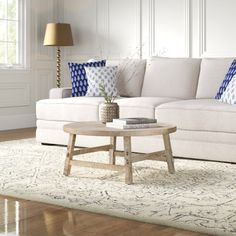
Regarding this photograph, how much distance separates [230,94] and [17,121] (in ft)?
11.0

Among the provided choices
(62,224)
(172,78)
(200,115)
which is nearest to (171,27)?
(172,78)

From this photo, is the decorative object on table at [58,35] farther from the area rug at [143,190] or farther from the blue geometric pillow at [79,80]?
the area rug at [143,190]

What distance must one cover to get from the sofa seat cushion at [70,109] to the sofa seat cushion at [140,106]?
0.28 metres

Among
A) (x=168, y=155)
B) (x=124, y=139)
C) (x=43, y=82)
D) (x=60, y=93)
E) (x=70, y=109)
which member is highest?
(x=43, y=82)

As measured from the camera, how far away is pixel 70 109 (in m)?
5.07

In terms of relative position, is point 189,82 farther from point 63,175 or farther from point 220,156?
point 63,175

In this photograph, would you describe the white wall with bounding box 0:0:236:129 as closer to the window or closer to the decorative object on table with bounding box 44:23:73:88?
the window

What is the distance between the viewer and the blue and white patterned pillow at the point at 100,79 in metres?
5.36

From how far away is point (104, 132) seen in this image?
342 centimetres

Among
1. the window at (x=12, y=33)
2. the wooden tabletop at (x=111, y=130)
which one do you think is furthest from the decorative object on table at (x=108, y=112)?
the window at (x=12, y=33)

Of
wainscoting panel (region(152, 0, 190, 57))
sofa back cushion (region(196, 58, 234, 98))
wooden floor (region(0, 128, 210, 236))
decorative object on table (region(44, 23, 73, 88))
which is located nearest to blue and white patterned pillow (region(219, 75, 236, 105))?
sofa back cushion (region(196, 58, 234, 98))

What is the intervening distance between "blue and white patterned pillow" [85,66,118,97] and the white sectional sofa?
177 mm

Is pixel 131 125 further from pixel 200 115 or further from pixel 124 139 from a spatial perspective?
pixel 200 115

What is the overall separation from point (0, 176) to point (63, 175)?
43 centimetres
